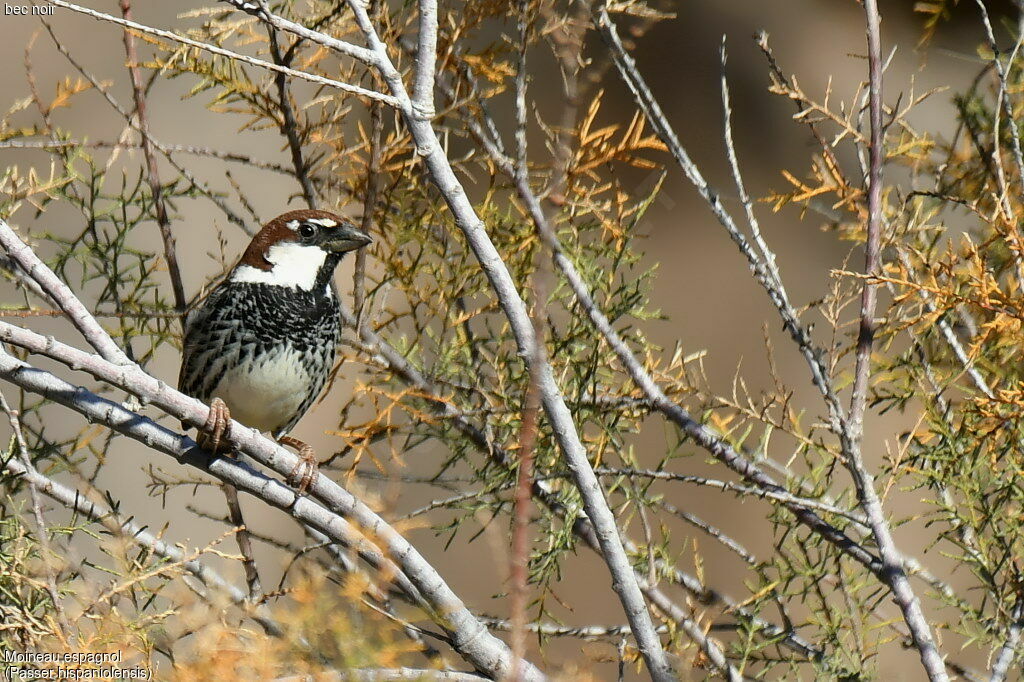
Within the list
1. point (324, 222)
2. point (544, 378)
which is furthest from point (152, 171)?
point (544, 378)

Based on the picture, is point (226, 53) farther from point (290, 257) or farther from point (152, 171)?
point (290, 257)

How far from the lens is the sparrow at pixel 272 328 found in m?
2.94

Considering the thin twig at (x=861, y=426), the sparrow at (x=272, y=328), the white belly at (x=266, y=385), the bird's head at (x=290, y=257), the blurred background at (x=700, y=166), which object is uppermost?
the blurred background at (x=700, y=166)

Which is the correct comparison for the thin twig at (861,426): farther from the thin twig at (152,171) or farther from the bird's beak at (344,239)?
the thin twig at (152,171)

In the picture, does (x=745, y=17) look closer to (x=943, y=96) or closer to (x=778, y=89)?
(x=943, y=96)

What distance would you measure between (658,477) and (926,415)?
0.52 m

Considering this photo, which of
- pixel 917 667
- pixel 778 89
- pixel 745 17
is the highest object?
pixel 745 17

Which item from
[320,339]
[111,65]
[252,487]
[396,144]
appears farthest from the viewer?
[111,65]

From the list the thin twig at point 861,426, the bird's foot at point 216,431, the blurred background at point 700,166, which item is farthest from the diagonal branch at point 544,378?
the blurred background at point 700,166

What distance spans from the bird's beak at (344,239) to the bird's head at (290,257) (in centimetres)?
7

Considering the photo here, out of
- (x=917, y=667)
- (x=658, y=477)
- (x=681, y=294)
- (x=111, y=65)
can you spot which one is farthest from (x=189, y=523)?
(x=658, y=477)

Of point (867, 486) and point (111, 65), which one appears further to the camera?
point (111, 65)

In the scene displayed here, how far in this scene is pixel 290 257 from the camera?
307 cm

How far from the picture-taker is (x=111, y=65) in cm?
553
